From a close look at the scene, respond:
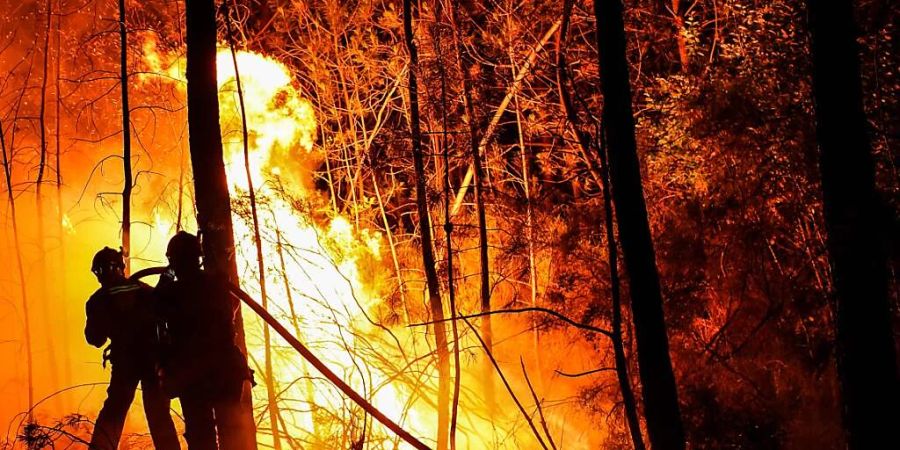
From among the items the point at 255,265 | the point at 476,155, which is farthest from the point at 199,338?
the point at 476,155

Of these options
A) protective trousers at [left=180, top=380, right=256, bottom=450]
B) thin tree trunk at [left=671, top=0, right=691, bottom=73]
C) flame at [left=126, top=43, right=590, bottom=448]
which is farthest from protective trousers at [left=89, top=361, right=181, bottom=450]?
thin tree trunk at [left=671, top=0, right=691, bottom=73]

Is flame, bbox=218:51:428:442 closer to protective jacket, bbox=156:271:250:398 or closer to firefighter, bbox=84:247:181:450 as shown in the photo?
firefighter, bbox=84:247:181:450

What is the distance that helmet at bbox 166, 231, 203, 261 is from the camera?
533cm

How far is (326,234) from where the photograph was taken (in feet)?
48.2

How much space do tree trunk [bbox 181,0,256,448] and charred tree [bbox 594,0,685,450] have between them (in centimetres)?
386

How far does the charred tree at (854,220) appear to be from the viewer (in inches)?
259

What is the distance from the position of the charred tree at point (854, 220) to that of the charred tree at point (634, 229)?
1.71m

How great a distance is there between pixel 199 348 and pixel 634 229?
4391 millimetres

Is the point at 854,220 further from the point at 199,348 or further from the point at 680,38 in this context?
the point at 680,38

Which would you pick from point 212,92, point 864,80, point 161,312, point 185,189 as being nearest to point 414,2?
point 185,189

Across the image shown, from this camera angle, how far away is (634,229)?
7336 millimetres

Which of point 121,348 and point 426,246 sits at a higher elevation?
point 426,246

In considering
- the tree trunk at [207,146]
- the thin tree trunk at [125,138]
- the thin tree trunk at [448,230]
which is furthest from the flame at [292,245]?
the tree trunk at [207,146]

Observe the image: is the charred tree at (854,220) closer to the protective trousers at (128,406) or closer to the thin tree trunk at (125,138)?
the protective trousers at (128,406)
